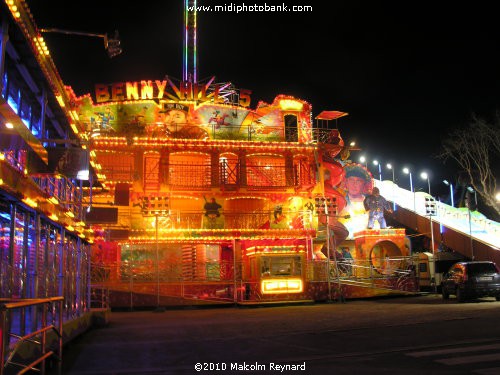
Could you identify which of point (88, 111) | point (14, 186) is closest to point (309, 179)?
point (88, 111)

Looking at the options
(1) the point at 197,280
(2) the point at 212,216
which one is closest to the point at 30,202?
(1) the point at 197,280

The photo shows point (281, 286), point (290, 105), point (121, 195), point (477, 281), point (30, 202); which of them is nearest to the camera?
point (30, 202)

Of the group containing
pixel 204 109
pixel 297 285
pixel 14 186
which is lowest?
pixel 297 285

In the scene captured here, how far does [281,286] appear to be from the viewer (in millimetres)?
24719

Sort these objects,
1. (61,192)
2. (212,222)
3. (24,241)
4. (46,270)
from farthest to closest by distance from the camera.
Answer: (212,222)
(61,192)
(46,270)
(24,241)

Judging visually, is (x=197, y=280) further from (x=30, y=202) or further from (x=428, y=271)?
(x=30, y=202)

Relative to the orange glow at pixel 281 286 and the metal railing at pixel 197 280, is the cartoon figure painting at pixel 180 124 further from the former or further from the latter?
the orange glow at pixel 281 286

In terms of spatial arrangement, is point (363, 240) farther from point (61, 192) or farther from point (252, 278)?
point (61, 192)

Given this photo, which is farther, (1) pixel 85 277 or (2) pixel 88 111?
(2) pixel 88 111

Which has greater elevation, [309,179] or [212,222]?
[309,179]

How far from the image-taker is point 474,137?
32719 mm

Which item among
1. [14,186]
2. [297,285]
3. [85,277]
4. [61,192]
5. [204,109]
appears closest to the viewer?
[14,186]

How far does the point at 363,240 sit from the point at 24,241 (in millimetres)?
28704

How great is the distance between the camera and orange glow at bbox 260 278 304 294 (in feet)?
80.3
